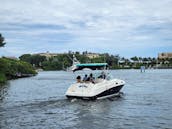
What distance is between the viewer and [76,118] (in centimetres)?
2772

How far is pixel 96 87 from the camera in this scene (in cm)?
3844

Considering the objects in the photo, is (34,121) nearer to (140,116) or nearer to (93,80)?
(140,116)

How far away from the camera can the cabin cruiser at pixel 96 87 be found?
3775cm

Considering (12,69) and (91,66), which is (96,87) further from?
(12,69)

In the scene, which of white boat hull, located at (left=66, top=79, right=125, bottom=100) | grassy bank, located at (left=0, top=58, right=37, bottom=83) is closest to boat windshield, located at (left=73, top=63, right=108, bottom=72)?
white boat hull, located at (left=66, top=79, right=125, bottom=100)

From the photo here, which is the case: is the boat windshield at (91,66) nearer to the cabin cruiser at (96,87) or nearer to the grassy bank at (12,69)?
the cabin cruiser at (96,87)

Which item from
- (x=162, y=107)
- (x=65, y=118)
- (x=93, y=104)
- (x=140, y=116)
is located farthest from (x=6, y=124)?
(x=162, y=107)

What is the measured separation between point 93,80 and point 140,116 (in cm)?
1180

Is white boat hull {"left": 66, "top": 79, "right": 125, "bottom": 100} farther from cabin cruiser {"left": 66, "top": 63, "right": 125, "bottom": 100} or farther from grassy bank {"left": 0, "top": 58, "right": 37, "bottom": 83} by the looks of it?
grassy bank {"left": 0, "top": 58, "right": 37, "bottom": 83}

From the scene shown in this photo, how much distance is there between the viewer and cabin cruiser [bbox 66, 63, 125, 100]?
1486 inches

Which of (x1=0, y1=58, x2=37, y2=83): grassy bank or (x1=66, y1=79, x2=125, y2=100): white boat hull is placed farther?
(x1=0, y1=58, x2=37, y2=83): grassy bank

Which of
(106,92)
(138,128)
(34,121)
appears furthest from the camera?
(106,92)

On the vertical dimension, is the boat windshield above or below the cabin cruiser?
above

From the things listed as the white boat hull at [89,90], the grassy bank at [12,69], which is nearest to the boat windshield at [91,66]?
the white boat hull at [89,90]
